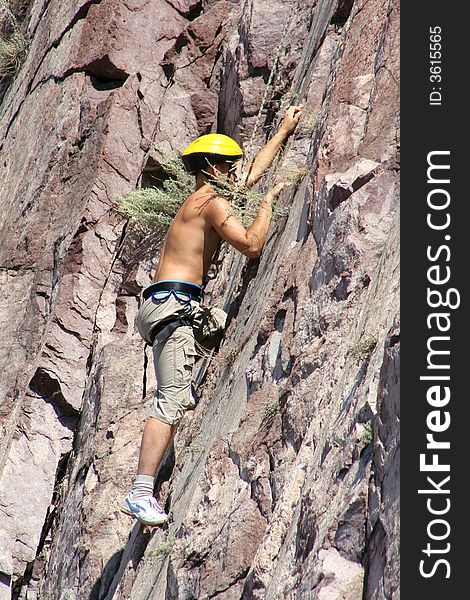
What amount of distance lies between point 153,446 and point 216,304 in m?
1.38

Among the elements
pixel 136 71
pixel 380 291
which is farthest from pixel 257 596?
pixel 136 71

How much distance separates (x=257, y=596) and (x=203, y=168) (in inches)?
122

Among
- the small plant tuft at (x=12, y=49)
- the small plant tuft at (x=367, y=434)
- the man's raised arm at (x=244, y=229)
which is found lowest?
the small plant tuft at (x=367, y=434)

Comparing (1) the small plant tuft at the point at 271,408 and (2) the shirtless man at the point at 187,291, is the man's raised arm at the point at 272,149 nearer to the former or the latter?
(2) the shirtless man at the point at 187,291

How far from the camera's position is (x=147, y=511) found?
627 centimetres

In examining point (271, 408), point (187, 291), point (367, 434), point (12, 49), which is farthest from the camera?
point (12, 49)

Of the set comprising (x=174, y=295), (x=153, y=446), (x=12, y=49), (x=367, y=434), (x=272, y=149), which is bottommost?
(x=367, y=434)

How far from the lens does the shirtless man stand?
6438mm

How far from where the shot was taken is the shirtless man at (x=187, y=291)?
253 inches

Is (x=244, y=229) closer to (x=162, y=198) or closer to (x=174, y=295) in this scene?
(x=174, y=295)

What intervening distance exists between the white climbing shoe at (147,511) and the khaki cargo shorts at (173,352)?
1.56 ft

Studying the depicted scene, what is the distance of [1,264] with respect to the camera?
9.97m

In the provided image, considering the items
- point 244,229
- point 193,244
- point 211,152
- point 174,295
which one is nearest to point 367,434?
point 244,229

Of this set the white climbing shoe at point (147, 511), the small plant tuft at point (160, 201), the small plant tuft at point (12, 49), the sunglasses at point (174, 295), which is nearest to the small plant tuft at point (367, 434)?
the white climbing shoe at point (147, 511)
